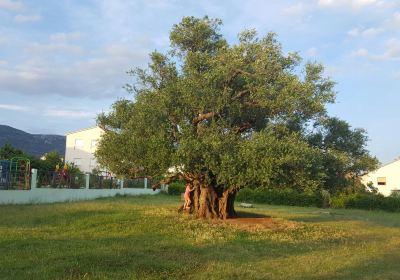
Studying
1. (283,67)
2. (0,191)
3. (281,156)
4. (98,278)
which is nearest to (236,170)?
(281,156)

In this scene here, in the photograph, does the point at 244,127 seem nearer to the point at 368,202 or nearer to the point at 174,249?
the point at 174,249

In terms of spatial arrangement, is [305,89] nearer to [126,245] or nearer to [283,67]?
[283,67]

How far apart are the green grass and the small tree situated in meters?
1.89

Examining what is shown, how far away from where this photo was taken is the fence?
26391mm

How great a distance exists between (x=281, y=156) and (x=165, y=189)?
41.1 m

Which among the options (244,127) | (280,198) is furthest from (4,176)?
(280,198)

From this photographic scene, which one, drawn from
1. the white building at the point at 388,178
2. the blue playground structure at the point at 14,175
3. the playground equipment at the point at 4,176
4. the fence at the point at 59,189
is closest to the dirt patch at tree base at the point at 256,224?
the fence at the point at 59,189

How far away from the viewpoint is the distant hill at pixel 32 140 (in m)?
92.6

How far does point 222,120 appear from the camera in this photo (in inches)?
689

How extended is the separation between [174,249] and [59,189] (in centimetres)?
2007

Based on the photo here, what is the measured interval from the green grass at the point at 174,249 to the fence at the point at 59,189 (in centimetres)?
642

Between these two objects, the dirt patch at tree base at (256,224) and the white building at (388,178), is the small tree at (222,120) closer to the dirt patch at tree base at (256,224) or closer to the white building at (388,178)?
the dirt patch at tree base at (256,224)

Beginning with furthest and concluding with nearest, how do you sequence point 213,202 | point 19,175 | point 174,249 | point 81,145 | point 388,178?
point 81,145 → point 388,178 → point 19,175 → point 213,202 → point 174,249

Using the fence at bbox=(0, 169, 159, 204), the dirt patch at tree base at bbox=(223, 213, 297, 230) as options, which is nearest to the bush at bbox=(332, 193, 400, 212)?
the fence at bbox=(0, 169, 159, 204)
